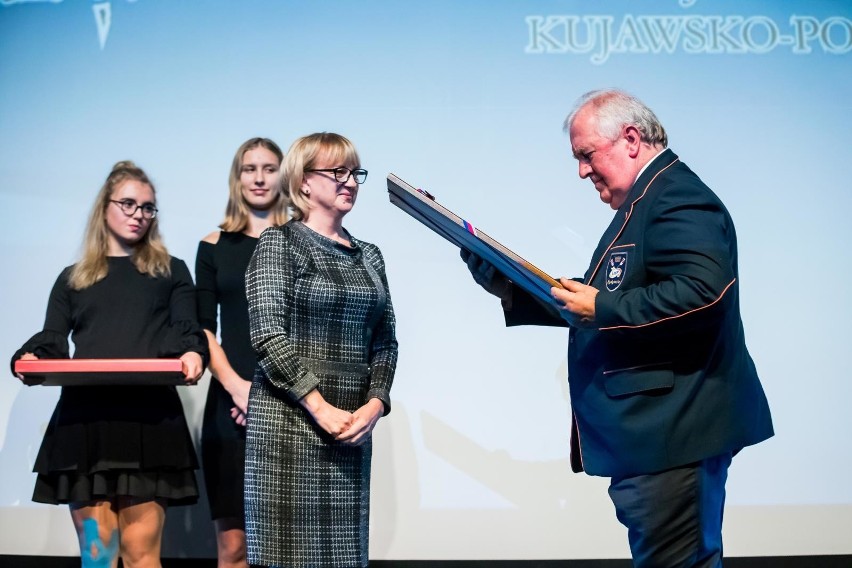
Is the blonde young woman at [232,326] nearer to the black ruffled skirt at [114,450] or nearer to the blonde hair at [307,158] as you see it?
the black ruffled skirt at [114,450]

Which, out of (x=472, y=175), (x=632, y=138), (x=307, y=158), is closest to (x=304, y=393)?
(x=307, y=158)

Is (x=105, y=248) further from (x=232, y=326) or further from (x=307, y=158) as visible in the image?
(x=307, y=158)

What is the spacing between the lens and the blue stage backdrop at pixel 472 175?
11.6ft

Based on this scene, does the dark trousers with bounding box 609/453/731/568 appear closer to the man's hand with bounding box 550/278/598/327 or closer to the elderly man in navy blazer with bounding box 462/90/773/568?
the elderly man in navy blazer with bounding box 462/90/773/568

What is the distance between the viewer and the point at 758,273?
363 cm

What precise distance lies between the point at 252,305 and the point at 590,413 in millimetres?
866

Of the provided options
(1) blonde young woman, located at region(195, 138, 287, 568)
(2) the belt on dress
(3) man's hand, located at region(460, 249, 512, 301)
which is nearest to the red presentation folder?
(1) blonde young woman, located at region(195, 138, 287, 568)

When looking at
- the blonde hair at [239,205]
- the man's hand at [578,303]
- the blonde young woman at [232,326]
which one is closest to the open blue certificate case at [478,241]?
the man's hand at [578,303]

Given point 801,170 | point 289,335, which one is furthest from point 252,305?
point 801,170

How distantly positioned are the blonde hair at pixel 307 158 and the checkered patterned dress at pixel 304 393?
8 centimetres

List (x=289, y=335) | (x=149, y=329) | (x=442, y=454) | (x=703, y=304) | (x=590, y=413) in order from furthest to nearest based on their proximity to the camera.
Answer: (x=442, y=454) < (x=149, y=329) < (x=289, y=335) < (x=590, y=413) < (x=703, y=304)

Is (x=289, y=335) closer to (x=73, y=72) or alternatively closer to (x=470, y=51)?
(x=470, y=51)

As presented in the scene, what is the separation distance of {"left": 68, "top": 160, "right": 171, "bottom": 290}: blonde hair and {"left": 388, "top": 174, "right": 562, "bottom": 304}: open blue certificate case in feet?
3.82

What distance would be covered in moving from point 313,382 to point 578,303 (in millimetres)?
689
